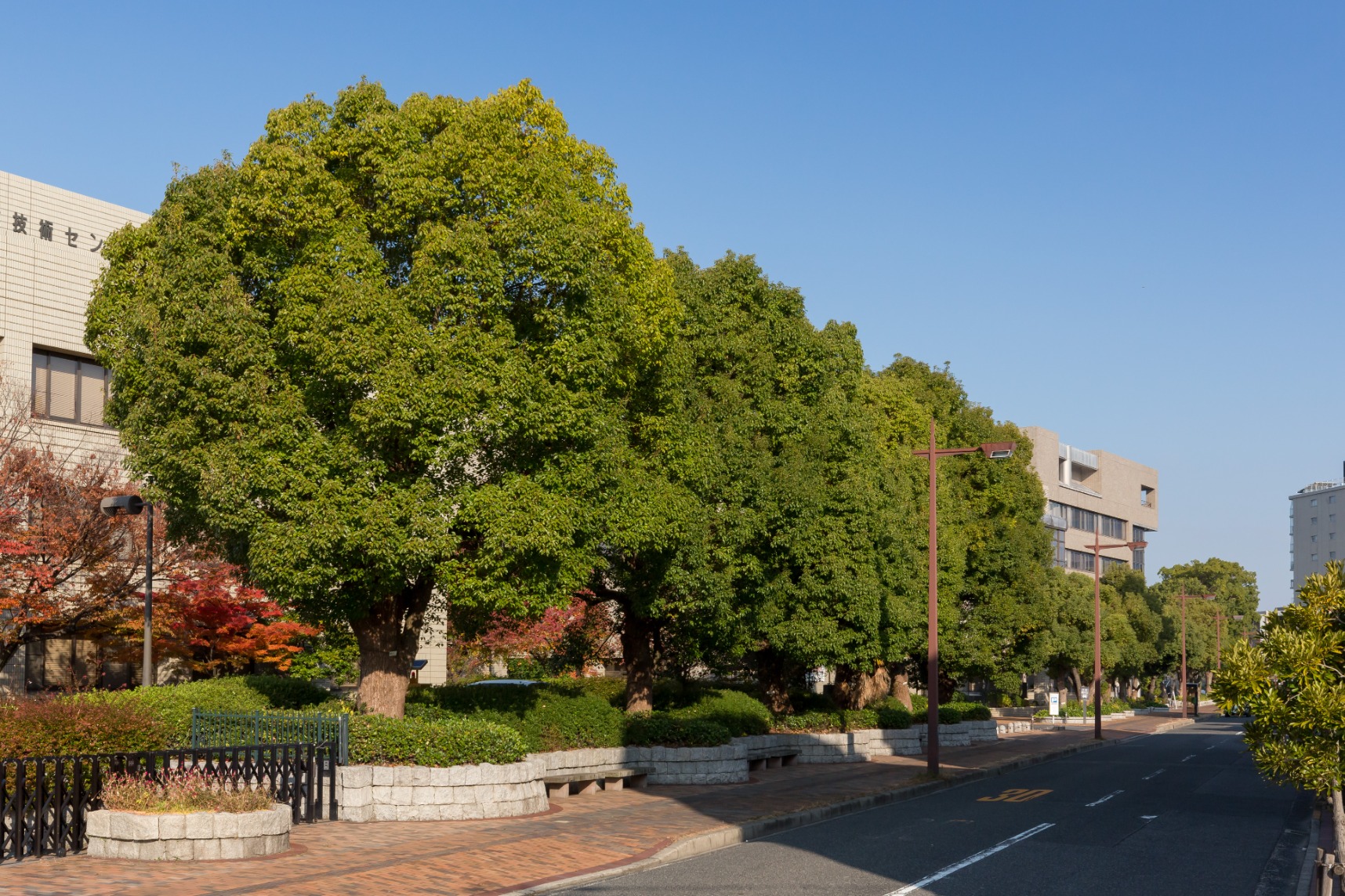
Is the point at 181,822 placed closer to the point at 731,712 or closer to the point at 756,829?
the point at 756,829

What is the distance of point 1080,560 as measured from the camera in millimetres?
115312

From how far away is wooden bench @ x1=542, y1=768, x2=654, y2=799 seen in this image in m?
21.4

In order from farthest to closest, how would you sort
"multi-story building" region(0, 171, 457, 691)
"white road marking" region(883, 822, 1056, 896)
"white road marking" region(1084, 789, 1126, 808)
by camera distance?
Result: "multi-story building" region(0, 171, 457, 691)
"white road marking" region(1084, 789, 1126, 808)
"white road marking" region(883, 822, 1056, 896)

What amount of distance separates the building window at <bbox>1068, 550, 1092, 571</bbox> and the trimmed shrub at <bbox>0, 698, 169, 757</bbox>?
10731cm

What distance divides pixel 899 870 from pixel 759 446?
16.2 meters

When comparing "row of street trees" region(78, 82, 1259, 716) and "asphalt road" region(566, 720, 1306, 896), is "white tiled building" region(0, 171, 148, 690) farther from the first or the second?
"asphalt road" region(566, 720, 1306, 896)

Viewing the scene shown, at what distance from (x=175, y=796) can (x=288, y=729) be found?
13.1 ft

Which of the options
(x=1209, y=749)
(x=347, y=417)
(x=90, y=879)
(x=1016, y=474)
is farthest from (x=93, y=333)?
(x=1209, y=749)

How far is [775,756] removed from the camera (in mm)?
29609

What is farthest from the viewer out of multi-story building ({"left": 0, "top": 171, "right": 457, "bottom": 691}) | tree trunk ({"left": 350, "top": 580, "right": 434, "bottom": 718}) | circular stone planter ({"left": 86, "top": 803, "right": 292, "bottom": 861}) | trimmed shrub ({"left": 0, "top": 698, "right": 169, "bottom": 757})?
multi-story building ({"left": 0, "top": 171, "right": 457, "bottom": 691})

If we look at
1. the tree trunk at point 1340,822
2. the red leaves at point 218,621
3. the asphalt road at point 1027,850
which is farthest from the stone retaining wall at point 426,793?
the tree trunk at point 1340,822

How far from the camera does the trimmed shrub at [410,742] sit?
17656mm

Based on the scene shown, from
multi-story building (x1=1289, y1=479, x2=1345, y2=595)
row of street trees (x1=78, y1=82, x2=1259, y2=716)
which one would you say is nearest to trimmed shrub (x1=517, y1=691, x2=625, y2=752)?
row of street trees (x1=78, y1=82, x2=1259, y2=716)

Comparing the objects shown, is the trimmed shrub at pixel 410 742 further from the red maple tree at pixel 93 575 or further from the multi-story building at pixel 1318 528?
the multi-story building at pixel 1318 528
